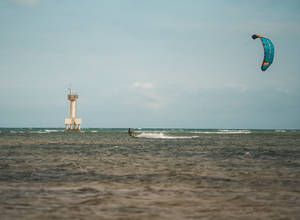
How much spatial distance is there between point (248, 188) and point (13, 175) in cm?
858

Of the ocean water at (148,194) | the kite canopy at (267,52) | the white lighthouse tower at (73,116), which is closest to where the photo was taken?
the ocean water at (148,194)

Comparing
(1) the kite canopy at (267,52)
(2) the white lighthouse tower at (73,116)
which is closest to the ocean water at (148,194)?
(1) the kite canopy at (267,52)

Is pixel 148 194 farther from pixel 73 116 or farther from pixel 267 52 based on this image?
pixel 73 116

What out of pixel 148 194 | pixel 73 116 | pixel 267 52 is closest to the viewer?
pixel 148 194

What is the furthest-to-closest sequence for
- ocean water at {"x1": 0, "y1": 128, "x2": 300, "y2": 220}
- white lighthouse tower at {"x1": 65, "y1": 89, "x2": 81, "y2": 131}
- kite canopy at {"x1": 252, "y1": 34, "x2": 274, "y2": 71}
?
white lighthouse tower at {"x1": 65, "y1": 89, "x2": 81, "y2": 131}
kite canopy at {"x1": 252, "y1": 34, "x2": 274, "y2": 71}
ocean water at {"x1": 0, "y1": 128, "x2": 300, "y2": 220}

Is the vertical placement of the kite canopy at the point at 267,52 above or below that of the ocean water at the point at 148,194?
above

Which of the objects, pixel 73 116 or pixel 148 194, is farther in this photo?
pixel 73 116

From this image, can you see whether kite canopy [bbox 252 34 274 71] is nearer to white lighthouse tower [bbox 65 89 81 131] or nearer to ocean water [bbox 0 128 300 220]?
ocean water [bbox 0 128 300 220]

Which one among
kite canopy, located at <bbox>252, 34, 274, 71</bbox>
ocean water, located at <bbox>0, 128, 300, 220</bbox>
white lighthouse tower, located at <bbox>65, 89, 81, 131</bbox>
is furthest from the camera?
white lighthouse tower, located at <bbox>65, 89, 81, 131</bbox>

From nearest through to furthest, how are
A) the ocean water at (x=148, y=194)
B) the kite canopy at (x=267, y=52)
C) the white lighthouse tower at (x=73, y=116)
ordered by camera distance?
the ocean water at (x=148, y=194)
the kite canopy at (x=267, y=52)
the white lighthouse tower at (x=73, y=116)

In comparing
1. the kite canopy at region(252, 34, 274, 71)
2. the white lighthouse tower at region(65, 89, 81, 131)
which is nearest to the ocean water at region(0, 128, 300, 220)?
the kite canopy at region(252, 34, 274, 71)

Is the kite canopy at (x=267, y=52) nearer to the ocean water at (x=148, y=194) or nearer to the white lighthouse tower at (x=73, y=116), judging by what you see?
the ocean water at (x=148, y=194)

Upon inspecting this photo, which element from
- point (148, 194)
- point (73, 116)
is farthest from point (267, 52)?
point (73, 116)

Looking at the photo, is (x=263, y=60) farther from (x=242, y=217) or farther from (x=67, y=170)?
(x=242, y=217)
